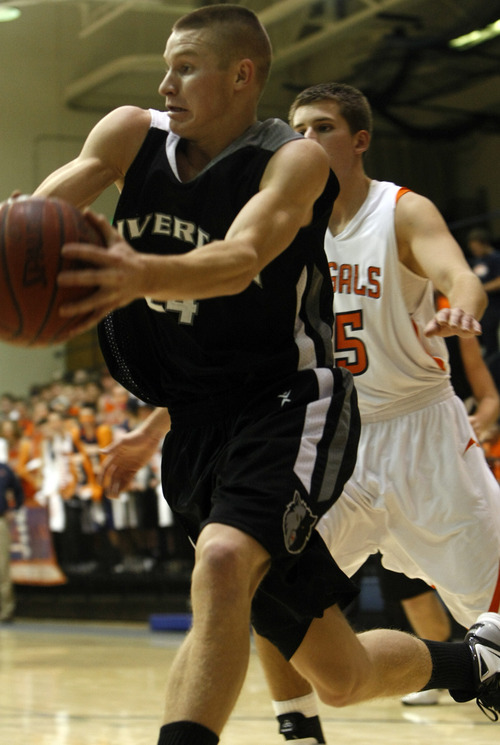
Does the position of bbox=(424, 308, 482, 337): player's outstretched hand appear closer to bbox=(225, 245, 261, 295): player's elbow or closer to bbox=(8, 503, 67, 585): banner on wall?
bbox=(225, 245, 261, 295): player's elbow

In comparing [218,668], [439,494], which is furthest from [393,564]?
[218,668]

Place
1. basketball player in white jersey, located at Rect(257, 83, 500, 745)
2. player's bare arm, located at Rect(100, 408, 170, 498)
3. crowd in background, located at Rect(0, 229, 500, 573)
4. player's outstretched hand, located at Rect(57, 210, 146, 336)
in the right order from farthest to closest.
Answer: crowd in background, located at Rect(0, 229, 500, 573) → basketball player in white jersey, located at Rect(257, 83, 500, 745) → player's bare arm, located at Rect(100, 408, 170, 498) → player's outstretched hand, located at Rect(57, 210, 146, 336)

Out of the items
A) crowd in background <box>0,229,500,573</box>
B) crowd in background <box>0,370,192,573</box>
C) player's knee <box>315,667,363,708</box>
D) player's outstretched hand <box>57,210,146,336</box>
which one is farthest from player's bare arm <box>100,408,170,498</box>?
crowd in background <box>0,370,192,573</box>

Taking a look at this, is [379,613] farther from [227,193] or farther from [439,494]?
[227,193]

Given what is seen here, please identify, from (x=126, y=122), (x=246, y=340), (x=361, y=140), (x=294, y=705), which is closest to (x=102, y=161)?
(x=126, y=122)

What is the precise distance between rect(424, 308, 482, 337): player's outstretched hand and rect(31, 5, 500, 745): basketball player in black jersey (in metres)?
0.31

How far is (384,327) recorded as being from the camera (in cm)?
374

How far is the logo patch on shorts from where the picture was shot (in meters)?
2.51

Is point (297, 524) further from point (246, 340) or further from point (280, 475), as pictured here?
point (246, 340)

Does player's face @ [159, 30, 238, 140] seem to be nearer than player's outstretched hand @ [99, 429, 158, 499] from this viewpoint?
Yes

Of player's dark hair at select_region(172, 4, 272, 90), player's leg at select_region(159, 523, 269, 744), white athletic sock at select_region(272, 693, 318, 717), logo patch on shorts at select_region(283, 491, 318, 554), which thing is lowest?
white athletic sock at select_region(272, 693, 318, 717)

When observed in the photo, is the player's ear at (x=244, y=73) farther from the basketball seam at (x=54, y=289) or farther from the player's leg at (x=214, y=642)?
the player's leg at (x=214, y=642)

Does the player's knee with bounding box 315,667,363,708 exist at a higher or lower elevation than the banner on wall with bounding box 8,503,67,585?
higher

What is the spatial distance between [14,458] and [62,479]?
5.14 ft
